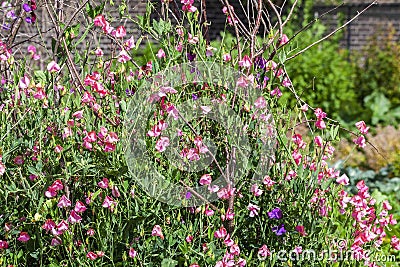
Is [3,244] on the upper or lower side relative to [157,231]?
lower

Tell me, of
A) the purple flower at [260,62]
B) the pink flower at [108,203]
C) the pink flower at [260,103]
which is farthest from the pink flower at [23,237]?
the purple flower at [260,62]

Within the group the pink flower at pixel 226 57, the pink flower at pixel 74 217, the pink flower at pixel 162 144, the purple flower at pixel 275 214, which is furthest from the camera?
the pink flower at pixel 226 57

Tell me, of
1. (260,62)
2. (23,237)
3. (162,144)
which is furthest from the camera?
(260,62)

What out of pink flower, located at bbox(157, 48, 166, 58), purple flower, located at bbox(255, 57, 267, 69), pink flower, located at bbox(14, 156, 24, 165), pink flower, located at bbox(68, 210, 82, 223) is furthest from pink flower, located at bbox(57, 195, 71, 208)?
purple flower, located at bbox(255, 57, 267, 69)

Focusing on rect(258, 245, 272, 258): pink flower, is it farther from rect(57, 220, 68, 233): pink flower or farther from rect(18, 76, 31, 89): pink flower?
rect(18, 76, 31, 89): pink flower

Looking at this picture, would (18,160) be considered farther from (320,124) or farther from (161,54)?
(320,124)

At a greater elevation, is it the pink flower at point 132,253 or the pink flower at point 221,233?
the pink flower at point 221,233

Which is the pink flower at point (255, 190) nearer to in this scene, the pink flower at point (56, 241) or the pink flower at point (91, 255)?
the pink flower at point (91, 255)

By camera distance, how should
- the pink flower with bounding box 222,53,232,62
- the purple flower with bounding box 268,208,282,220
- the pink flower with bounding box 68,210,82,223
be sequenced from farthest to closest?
the pink flower with bounding box 222,53,232,62
the purple flower with bounding box 268,208,282,220
the pink flower with bounding box 68,210,82,223

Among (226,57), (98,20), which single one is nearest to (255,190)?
(226,57)

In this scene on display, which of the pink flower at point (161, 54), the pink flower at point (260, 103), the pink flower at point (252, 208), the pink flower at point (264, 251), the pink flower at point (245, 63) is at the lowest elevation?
the pink flower at point (264, 251)

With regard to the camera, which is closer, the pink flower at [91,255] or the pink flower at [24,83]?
the pink flower at [91,255]

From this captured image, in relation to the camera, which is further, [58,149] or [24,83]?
[24,83]

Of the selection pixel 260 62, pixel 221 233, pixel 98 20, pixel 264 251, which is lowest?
pixel 264 251
